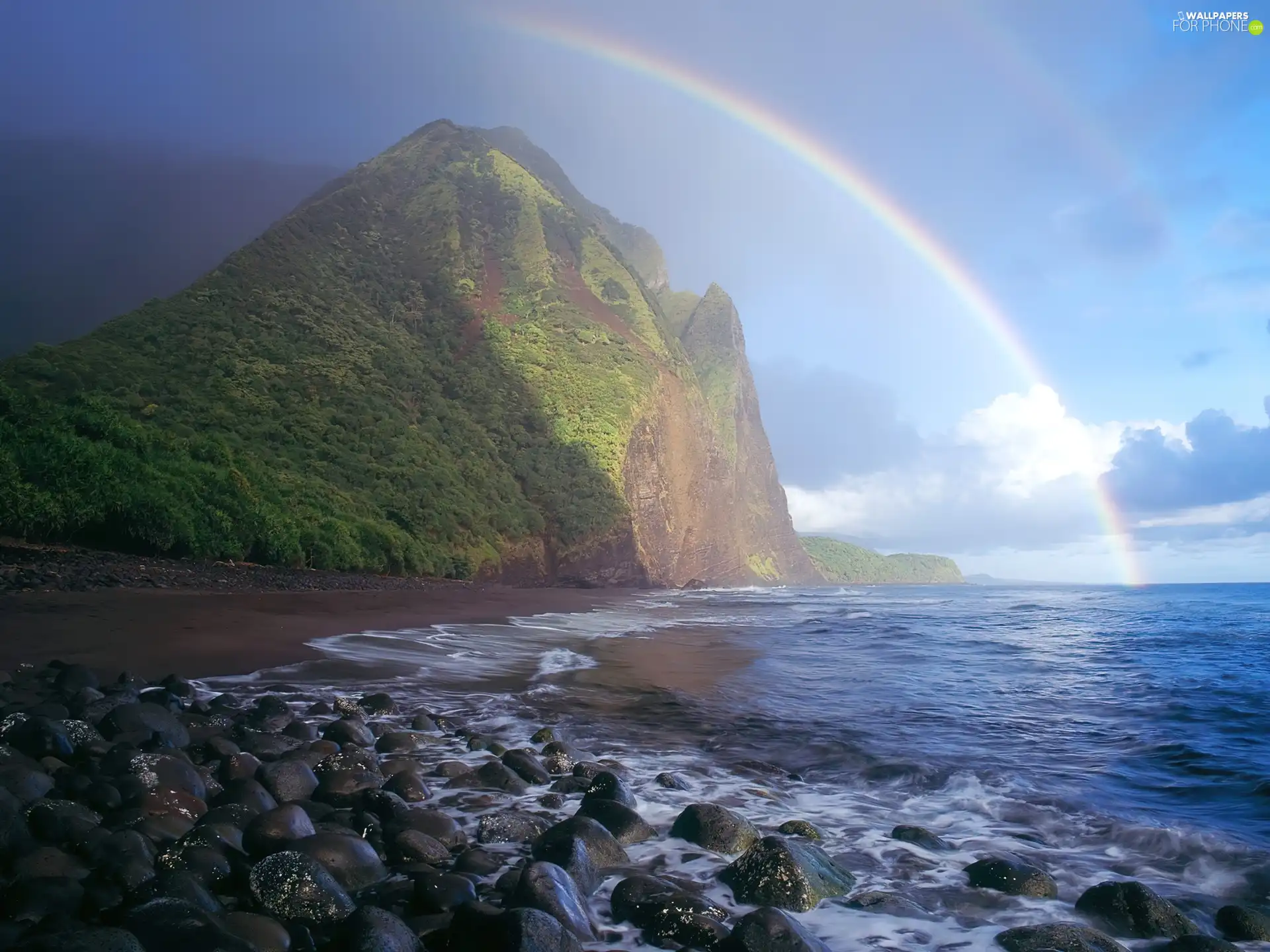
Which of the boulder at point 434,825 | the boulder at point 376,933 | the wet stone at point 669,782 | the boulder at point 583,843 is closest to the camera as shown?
the boulder at point 376,933

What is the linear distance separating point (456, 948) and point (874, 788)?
16.9 feet

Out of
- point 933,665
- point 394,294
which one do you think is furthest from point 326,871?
point 394,294

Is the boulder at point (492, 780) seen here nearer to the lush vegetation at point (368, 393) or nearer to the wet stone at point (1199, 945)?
the wet stone at point (1199, 945)

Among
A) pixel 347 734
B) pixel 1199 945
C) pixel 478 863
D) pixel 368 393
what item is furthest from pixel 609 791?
pixel 368 393

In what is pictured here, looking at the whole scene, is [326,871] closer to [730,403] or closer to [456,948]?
[456,948]

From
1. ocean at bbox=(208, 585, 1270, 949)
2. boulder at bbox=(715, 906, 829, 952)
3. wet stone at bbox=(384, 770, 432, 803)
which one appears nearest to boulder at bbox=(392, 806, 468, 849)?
wet stone at bbox=(384, 770, 432, 803)

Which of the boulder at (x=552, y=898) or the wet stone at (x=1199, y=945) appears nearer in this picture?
the boulder at (x=552, y=898)

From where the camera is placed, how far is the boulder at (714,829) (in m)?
4.93

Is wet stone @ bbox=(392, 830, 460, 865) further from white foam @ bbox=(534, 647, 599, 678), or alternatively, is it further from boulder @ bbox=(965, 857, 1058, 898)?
white foam @ bbox=(534, 647, 599, 678)

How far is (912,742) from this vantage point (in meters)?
8.84

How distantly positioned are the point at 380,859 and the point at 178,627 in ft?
34.5

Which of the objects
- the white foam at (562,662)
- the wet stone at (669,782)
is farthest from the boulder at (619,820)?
the white foam at (562,662)

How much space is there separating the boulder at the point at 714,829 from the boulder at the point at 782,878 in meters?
0.30

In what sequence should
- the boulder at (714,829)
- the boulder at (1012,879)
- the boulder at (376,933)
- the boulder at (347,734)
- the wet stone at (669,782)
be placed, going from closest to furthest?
the boulder at (376,933) → the boulder at (1012,879) → the boulder at (714,829) → the wet stone at (669,782) → the boulder at (347,734)
